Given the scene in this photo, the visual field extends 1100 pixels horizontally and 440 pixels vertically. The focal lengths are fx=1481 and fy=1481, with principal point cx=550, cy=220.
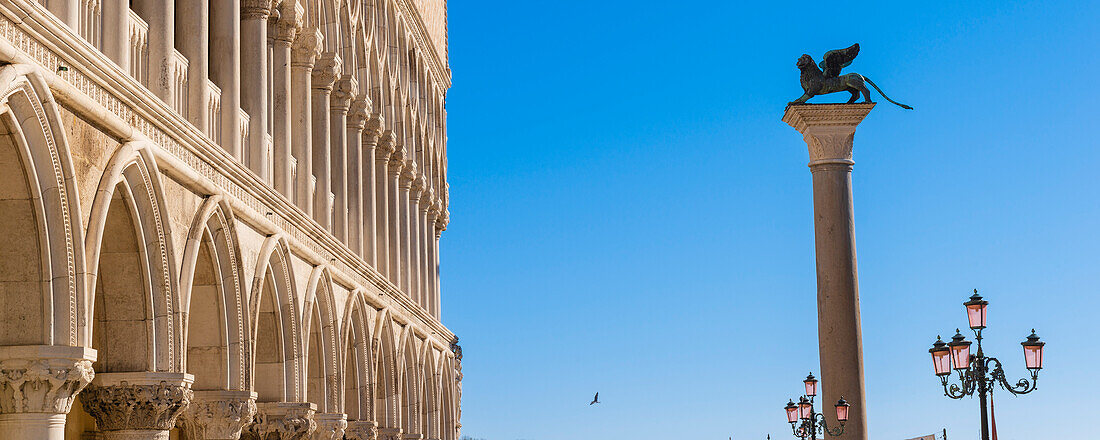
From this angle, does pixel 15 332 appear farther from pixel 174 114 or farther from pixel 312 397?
pixel 312 397

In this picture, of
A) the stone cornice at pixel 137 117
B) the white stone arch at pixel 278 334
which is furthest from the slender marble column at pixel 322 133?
the white stone arch at pixel 278 334

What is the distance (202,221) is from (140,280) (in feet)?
5.17

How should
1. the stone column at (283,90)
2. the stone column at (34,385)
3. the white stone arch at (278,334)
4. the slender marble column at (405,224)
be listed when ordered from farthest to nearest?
the slender marble column at (405,224) → the stone column at (283,90) → the white stone arch at (278,334) → the stone column at (34,385)

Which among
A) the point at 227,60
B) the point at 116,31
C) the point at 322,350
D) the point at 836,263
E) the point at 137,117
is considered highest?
the point at 227,60

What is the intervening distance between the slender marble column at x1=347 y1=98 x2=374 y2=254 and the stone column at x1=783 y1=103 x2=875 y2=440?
8.15 m

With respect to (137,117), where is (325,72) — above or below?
above

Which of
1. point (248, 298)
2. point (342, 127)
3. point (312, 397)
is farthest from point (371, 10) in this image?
point (248, 298)

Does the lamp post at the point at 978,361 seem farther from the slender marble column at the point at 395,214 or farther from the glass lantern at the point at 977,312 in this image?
the slender marble column at the point at 395,214

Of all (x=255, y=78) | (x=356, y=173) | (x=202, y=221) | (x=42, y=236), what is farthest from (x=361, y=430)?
(x=42, y=236)

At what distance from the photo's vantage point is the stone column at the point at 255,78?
63.5ft

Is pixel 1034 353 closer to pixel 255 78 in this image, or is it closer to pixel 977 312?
pixel 977 312

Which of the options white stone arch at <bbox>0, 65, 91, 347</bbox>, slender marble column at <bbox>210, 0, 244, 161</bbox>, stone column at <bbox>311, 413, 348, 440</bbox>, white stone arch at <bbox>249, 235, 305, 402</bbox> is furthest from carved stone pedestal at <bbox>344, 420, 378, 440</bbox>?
white stone arch at <bbox>0, 65, 91, 347</bbox>

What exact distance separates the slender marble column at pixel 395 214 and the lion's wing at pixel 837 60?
9.99 metres

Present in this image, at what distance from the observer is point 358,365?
25266mm
